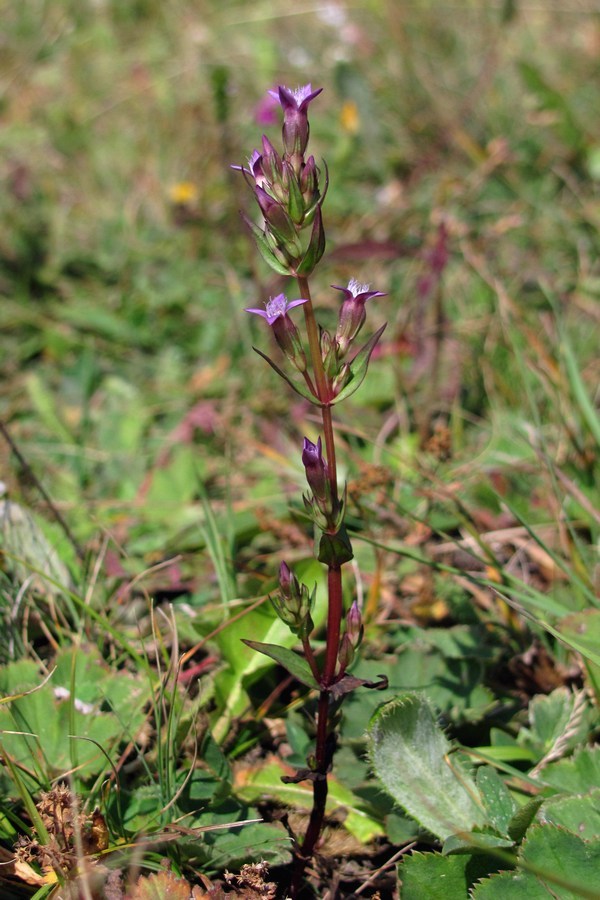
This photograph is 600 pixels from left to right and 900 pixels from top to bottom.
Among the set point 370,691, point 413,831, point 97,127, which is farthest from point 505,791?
point 97,127

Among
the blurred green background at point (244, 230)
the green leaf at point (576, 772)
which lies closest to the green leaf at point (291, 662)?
the green leaf at point (576, 772)

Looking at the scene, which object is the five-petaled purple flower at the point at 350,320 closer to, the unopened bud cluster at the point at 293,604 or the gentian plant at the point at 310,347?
the gentian plant at the point at 310,347

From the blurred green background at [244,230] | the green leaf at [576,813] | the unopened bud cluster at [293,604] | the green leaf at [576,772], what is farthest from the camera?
the blurred green background at [244,230]

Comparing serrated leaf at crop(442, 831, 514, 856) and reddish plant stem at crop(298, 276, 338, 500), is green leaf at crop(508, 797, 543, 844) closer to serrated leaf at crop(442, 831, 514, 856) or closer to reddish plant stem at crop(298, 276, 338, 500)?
serrated leaf at crop(442, 831, 514, 856)

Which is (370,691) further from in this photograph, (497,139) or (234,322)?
(497,139)

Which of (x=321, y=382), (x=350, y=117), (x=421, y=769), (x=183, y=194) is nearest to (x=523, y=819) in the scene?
(x=421, y=769)

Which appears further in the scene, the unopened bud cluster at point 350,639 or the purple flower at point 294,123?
the unopened bud cluster at point 350,639

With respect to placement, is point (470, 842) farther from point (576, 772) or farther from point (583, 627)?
point (583, 627)
